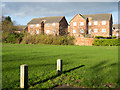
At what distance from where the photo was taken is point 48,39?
92.9ft

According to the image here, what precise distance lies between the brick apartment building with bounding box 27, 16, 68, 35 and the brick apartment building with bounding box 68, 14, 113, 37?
4.34 meters

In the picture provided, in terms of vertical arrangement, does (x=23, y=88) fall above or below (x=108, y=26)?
below

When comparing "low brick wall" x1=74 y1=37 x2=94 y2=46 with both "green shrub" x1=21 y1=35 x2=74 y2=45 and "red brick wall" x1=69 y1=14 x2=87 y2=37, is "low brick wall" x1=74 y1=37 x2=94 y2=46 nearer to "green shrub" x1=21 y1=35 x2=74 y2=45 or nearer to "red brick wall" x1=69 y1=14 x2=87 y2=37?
"green shrub" x1=21 y1=35 x2=74 y2=45

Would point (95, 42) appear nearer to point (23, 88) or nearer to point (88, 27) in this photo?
point (88, 27)

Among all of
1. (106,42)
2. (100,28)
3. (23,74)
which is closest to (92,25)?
(100,28)

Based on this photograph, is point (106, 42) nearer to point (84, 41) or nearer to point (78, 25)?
point (84, 41)

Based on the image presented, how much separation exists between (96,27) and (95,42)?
19.0m

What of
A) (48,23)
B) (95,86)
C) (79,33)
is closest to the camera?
(95,86)

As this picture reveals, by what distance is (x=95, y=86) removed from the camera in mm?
4242

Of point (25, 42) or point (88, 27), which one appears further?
point (88, 27)

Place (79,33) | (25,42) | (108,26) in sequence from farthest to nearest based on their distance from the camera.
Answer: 1. (79,33)
2. (108,26)
3. (25,42)

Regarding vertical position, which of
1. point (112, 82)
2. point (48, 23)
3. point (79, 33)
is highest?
point (48, 23)

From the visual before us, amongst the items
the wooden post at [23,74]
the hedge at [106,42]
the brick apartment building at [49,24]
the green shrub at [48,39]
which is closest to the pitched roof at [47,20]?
the brick apartment building at [49,24]

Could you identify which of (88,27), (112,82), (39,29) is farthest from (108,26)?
(112,82)
